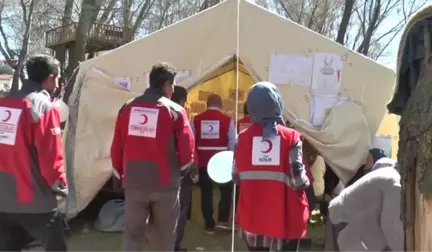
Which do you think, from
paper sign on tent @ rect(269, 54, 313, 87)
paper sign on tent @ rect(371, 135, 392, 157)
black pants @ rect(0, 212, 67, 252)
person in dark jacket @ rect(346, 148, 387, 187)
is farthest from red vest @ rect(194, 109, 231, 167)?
black pants @ rect(0, 212, 67, 252)

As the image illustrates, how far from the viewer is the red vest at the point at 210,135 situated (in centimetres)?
654

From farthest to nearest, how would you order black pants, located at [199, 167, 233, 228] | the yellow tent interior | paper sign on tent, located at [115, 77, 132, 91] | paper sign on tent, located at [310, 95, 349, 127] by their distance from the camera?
the yellow tent interior
black pants, located at [199, 167, 233, 228]
paper sign on tent, located at [115, 77, 132, 91]
paper sign on tent, located at [310, 95, 349, 127]

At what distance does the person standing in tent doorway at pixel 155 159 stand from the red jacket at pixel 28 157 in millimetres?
586

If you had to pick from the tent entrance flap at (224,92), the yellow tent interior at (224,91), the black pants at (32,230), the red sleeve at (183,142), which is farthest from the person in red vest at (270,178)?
the tent entrance flap at (224,92)

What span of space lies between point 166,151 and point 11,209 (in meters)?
1.14

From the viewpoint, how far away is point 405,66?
185 centimetres

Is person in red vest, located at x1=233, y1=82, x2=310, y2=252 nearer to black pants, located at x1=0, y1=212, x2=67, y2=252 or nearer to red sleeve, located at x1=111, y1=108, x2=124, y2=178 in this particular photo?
red sleeve, located at x1=111, y1=108, x2=124, y2=178

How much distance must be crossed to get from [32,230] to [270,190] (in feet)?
5.28

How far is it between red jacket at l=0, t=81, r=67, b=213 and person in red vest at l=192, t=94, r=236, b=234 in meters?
2.84

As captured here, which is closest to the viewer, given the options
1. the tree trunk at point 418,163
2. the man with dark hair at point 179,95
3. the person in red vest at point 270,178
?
the tree trunk at point 418,163

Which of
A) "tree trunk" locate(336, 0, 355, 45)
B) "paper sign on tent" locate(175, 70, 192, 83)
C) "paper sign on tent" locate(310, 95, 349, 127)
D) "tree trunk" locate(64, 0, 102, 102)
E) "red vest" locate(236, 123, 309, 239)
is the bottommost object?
"red vest" locate(236, 123, 309, 239)

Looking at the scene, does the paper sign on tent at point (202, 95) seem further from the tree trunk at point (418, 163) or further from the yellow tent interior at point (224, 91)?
the tree trunk at point (418, 163)

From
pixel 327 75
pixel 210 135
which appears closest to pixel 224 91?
pixel 210 135

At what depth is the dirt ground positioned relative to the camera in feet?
20.4
